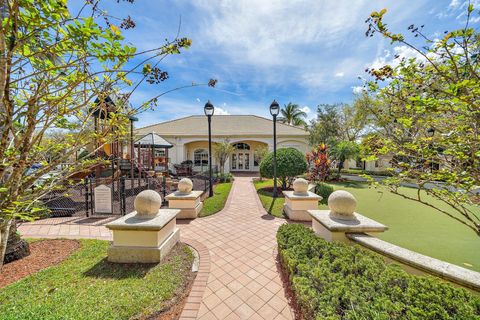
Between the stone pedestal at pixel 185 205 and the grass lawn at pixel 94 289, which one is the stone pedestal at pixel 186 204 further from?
the grass lawn at pixel 94 289

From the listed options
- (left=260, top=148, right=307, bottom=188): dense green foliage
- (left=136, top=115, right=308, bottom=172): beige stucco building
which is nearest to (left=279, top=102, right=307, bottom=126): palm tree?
(left=136, top=115, right=308, bottom=172): beige stucco building

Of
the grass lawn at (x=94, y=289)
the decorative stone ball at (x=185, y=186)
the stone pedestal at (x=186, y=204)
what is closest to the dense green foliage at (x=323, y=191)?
the stone pedestal at (x=186, y=204)

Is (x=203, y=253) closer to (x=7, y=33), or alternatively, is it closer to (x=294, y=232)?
(x=294, y=232)

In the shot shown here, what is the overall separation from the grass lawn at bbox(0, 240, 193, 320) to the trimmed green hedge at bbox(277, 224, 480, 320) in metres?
2.13

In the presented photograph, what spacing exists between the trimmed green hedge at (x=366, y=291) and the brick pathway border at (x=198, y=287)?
1520mm

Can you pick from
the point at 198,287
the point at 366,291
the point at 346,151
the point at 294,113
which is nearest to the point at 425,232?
the point at 366,291

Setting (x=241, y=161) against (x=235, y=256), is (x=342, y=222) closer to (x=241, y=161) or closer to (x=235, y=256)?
(x=235, y=256)

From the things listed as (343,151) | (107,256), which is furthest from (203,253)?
(343,151)

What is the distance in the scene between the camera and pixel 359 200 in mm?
9680

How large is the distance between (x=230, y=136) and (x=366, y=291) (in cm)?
1957

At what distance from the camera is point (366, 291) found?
2369 millimetres

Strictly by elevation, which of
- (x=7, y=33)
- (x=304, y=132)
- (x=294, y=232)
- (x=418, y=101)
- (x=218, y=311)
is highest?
(x=304, y=132)

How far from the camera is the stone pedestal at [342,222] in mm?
3777

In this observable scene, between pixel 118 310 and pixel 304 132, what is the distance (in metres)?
21.4
